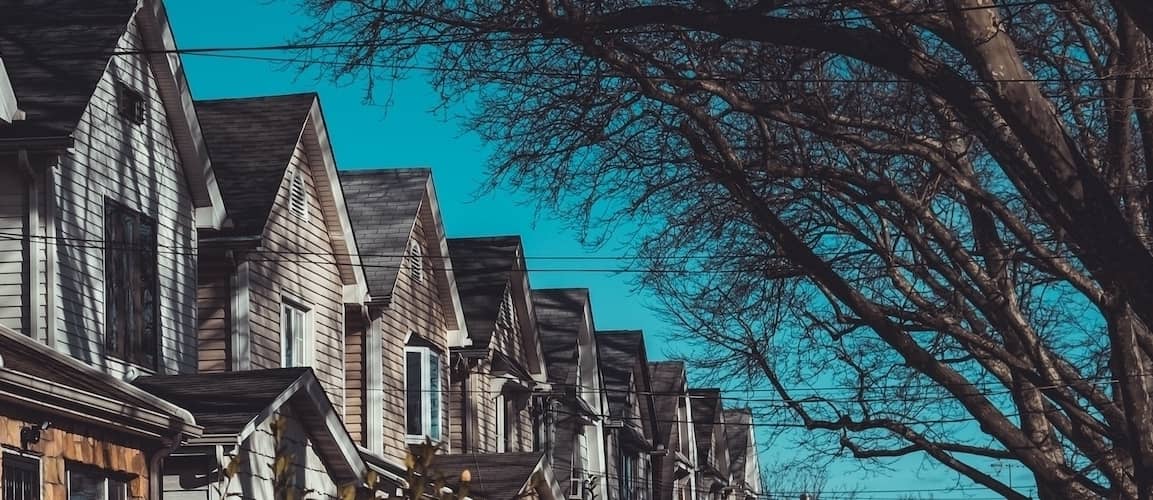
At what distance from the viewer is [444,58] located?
16688mm

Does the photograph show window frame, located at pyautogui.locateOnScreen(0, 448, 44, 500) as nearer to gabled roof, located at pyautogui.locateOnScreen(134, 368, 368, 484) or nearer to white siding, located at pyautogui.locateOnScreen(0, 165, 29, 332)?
gabled roof, located at pyautogui.locateOnScreen(134, 368, 368, 484)

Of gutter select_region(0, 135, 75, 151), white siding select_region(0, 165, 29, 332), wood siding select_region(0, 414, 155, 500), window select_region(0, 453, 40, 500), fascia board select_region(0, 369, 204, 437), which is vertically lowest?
window select_region(0, 453, 40, 500)

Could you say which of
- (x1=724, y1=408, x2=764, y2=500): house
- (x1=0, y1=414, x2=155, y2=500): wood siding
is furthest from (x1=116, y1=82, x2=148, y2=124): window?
(x1=724, y1=408, x2=764, y2=500): house

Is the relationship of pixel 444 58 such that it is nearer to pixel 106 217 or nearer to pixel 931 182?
pixel 106 217

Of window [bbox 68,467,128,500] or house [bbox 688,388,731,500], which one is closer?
window [bbox 68,467,128,500]

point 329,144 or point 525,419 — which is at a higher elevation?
point 329,144

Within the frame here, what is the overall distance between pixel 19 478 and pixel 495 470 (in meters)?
15.5

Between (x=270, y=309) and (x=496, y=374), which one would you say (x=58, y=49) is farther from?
(x=496, y=374)

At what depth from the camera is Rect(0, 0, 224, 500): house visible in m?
14.8

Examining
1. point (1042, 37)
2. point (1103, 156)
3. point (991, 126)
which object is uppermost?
point (1042, 37)

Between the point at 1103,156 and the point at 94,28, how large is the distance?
11755 millimetres

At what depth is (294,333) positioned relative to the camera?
23766 millimetres

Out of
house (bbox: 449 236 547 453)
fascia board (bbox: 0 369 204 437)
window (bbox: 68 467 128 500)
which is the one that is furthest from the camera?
house (bbox: 449 236 547 453)

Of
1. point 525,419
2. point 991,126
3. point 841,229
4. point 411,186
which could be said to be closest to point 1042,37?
point 841,229
